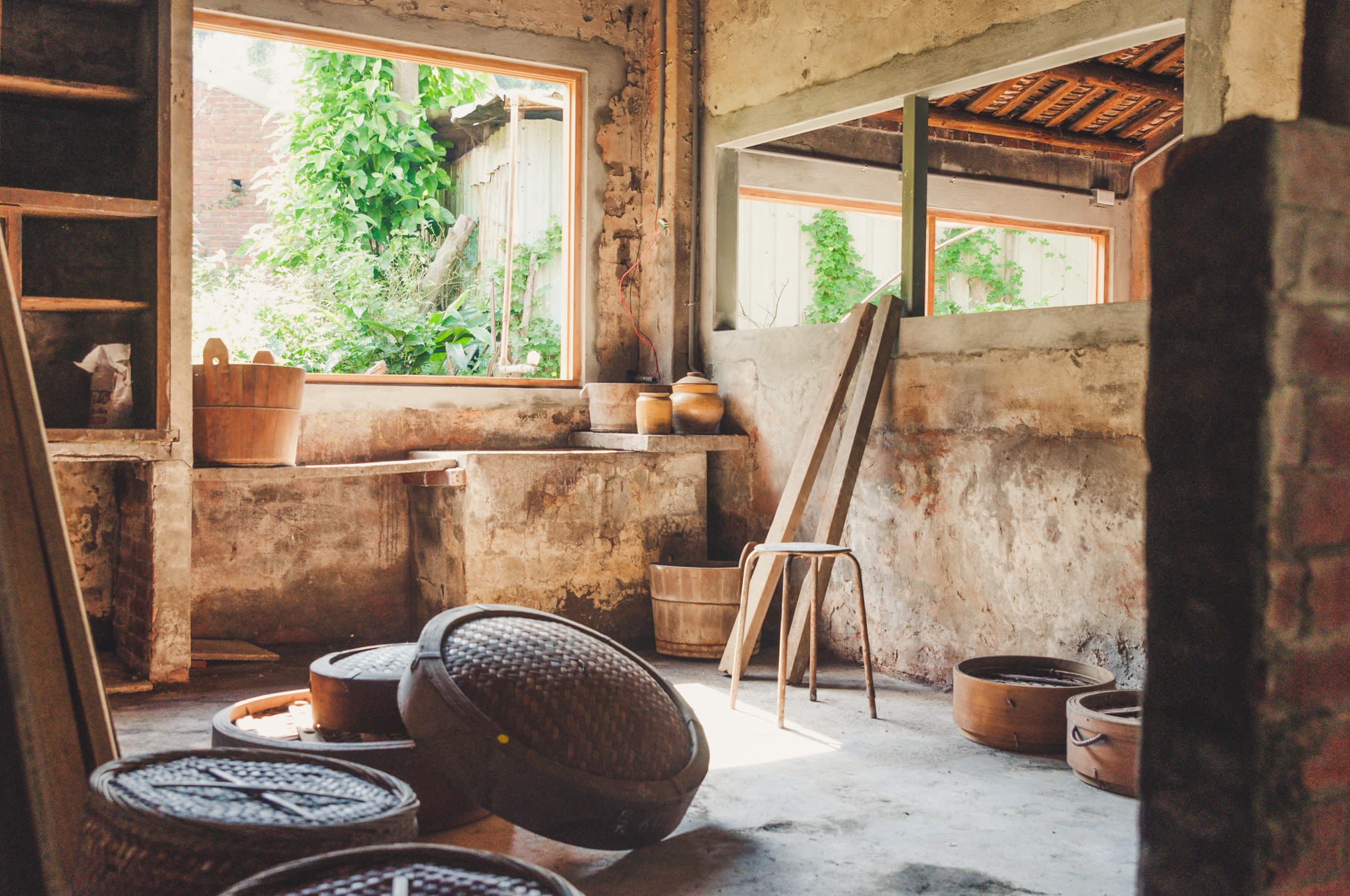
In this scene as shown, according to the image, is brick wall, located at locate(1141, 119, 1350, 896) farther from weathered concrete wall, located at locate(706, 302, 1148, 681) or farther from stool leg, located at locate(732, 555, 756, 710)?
stool leg, located at locate(732, 555, 756, 710)

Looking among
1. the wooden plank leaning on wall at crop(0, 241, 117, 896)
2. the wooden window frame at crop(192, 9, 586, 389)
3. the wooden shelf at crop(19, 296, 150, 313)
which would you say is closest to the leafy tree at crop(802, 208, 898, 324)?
the wooden window frame at crop(192, 9, 586, 389)

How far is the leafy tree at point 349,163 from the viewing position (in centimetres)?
845

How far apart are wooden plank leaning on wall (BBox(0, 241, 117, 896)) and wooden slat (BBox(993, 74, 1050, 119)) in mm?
6421

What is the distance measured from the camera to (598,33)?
6137mm

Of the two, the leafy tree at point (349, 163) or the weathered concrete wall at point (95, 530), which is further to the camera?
the leafy tree at point (349, 163)

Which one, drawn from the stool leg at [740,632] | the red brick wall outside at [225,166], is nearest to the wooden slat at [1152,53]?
the stool leg at [740,632]

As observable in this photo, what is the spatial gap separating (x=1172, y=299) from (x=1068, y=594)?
323 cm

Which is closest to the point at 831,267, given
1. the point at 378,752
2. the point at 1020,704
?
the point at 1020,704

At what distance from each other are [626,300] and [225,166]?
4939 mm

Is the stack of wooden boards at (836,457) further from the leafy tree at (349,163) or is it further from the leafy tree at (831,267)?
the leafy tree at (831,267)

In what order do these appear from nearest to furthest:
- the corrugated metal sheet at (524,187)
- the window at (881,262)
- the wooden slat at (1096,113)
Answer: the wooden slat at (1096,113), the corrugated metal sheet at (524,187), the window at (881,262)

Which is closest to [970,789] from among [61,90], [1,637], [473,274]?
[1,637]

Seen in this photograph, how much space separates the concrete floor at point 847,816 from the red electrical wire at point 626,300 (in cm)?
230

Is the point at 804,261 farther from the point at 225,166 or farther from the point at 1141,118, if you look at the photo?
the point at 225,166
